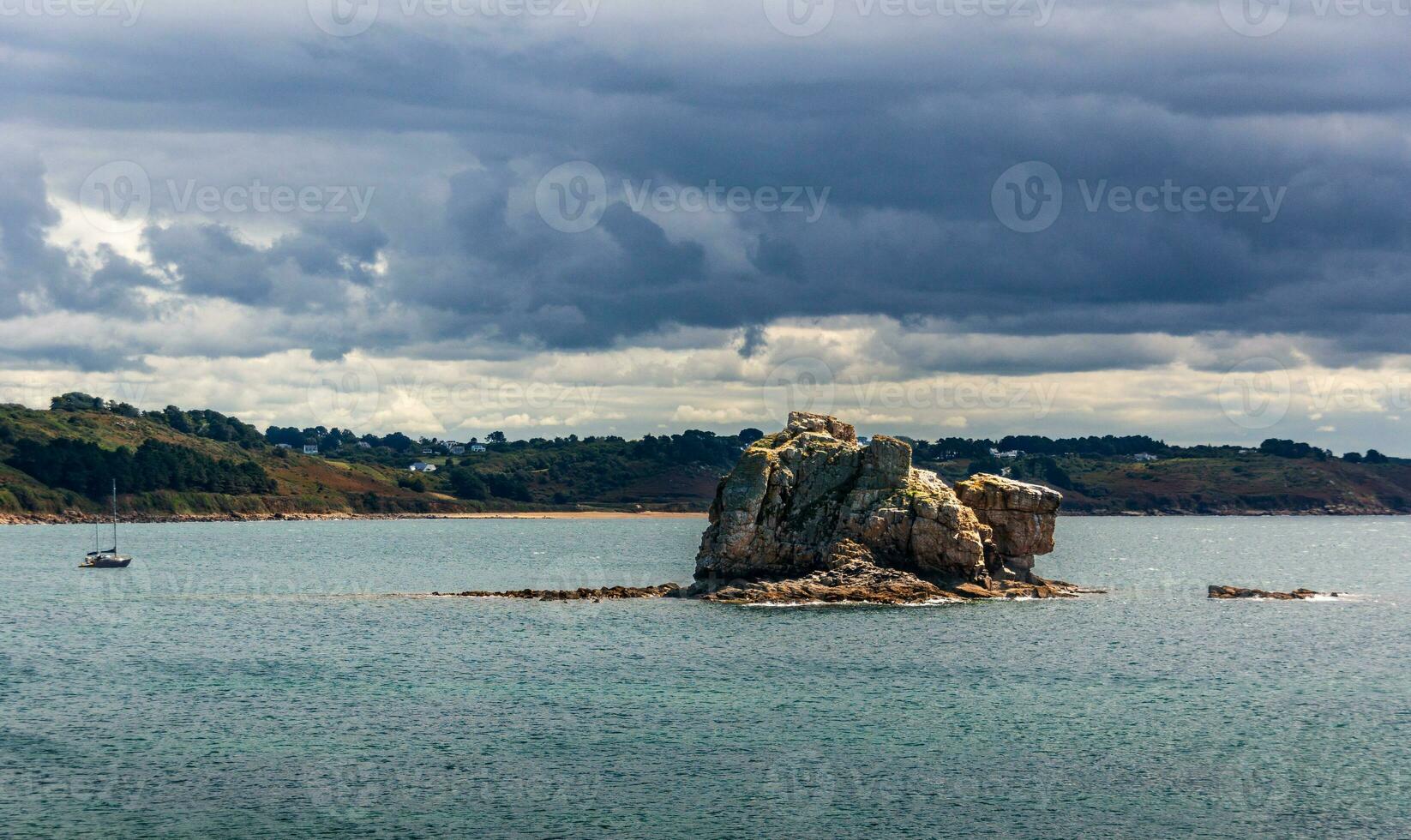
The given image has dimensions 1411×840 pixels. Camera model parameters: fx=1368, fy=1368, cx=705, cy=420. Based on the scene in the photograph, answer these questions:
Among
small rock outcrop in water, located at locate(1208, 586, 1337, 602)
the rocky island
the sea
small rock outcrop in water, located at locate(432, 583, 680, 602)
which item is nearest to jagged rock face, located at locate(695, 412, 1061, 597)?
the rocky island

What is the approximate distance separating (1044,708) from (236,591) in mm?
79863

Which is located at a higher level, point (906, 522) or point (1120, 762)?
point (906, 522)

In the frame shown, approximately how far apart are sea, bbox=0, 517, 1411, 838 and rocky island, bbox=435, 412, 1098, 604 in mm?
4585

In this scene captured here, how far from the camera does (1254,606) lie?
334 ft

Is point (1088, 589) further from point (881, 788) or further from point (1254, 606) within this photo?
point (881, 788)

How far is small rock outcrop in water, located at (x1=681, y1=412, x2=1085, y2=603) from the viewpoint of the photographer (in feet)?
311

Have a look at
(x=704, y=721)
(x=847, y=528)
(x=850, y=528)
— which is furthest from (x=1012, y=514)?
(x=704, y=721)

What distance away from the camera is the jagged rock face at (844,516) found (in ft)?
312

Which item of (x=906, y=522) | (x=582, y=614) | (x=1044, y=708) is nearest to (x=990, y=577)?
(x=906, y=522)

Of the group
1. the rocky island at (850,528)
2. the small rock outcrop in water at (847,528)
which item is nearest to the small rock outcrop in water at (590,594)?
the rocky island at (850,528)

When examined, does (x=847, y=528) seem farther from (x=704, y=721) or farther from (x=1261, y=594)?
(x=704, y=721)

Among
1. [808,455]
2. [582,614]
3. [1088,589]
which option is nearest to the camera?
[582,614]

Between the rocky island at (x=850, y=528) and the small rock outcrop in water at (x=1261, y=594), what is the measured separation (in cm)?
2004

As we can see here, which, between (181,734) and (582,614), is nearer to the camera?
(181,734)
